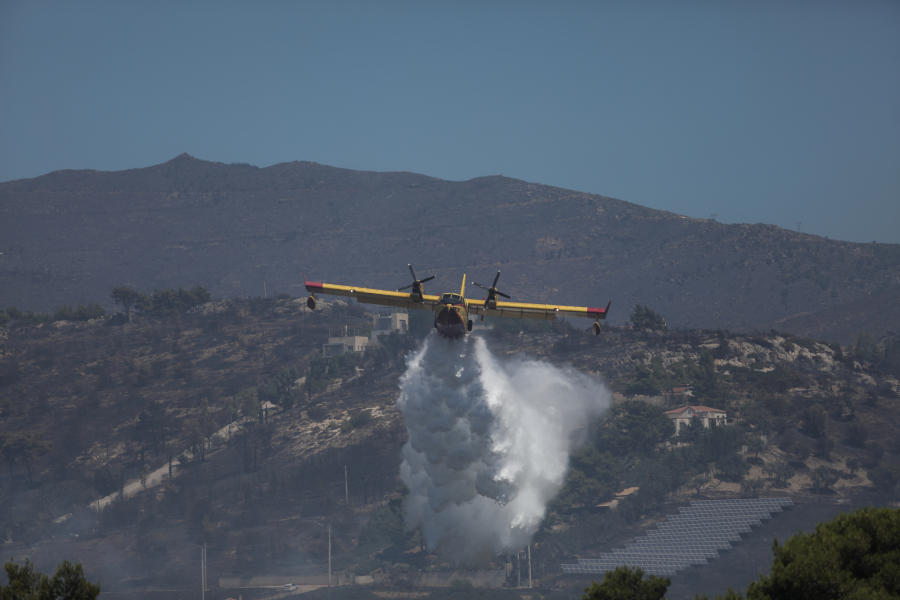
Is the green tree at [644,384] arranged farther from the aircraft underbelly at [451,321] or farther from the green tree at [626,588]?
the green tree at [626,588]

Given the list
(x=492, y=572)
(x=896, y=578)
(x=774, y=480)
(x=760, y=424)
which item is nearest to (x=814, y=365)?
(x=760, y=424)

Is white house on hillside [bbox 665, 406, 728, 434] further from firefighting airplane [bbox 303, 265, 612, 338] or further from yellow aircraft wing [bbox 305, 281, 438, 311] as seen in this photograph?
yellow aircraft wing [bbox 305, 281, 438, 311]

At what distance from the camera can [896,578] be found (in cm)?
3238

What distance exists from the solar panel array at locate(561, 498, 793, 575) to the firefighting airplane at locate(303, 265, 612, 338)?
66.2m

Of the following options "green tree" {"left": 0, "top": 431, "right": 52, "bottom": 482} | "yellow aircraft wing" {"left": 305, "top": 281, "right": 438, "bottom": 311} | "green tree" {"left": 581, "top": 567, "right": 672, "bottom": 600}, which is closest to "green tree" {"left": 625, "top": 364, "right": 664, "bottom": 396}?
"yellow aircraft wing" {"left": 305, "top": 281, "right": 438, "bottom": 311}

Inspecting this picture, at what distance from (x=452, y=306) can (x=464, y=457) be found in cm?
2191

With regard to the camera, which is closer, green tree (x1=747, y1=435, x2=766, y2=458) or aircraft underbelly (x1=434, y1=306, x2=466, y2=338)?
aircraft underbelly (x1=434, y1=306, x2=466, y2=338)

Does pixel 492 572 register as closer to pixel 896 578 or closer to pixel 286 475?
pixel 286 475

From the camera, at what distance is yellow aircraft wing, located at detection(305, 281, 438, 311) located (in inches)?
2785

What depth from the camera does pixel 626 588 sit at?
3631 centimetres

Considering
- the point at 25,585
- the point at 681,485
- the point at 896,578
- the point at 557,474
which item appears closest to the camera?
the point at 896,578

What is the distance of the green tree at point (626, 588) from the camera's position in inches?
1422

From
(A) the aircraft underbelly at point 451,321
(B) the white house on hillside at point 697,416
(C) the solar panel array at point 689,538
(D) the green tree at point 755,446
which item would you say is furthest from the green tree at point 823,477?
(A) the aircraft underbelly at point 451,321

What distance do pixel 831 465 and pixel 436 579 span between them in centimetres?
7553
